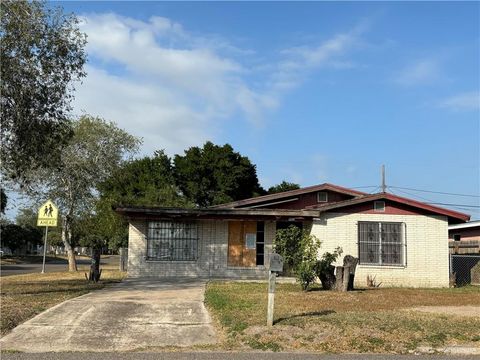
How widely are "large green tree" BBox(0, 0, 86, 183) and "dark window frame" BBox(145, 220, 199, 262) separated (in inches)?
240

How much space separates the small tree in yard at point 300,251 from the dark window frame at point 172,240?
5332mm

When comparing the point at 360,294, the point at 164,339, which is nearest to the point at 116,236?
the point at 360,294

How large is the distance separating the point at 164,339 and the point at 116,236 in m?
20.9

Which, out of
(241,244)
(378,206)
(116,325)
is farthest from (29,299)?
(378,206)

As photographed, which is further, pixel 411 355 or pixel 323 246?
pixel 323 246

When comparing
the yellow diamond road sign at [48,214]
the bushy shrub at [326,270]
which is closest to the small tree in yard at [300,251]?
the bushy shrub at [326,270]

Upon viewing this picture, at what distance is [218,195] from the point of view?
3903cm

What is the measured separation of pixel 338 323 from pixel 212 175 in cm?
3036

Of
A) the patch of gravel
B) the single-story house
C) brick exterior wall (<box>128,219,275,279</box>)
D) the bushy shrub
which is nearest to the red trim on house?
the single-story house

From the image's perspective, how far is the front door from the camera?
20.7 metres

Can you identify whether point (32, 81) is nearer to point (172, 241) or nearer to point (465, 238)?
point (172, 241)

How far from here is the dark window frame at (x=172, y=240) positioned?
20.4m

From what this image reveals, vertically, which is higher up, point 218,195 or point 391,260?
point 218,195

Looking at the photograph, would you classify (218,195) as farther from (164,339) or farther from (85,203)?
(164,339)
